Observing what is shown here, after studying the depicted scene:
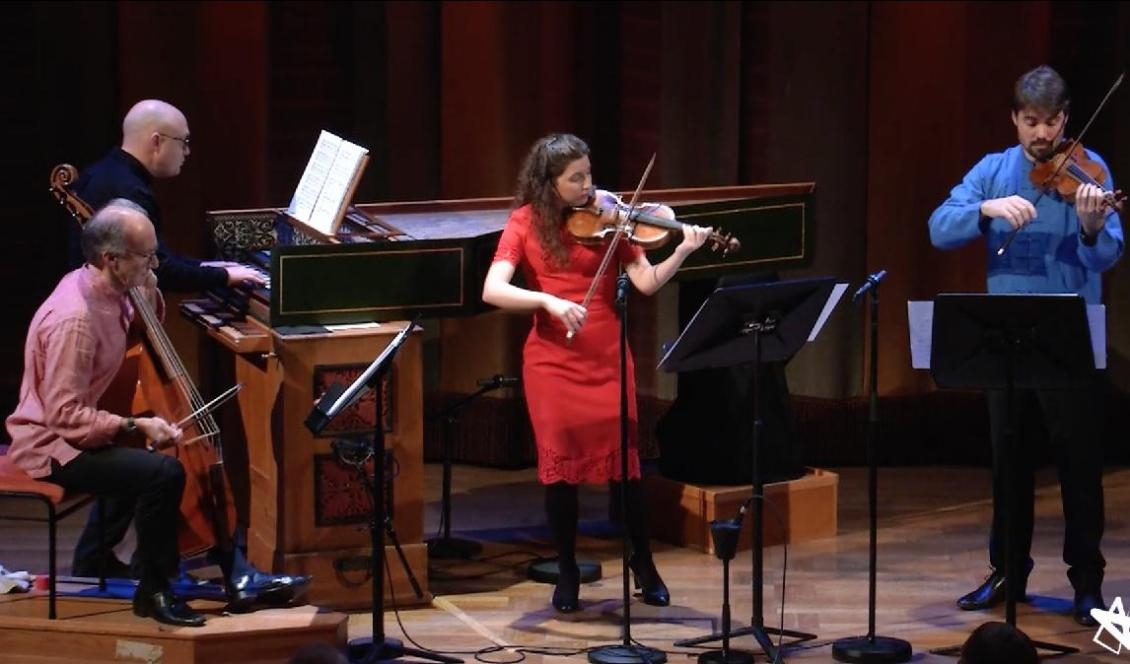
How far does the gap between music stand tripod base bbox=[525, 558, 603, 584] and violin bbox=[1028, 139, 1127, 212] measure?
77.0 inches

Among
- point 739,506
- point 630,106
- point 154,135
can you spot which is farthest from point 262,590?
point 630,106

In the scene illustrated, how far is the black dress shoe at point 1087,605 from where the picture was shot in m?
5.46

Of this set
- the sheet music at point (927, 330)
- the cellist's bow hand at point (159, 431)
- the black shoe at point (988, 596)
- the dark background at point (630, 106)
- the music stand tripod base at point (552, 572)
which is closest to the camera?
the cellist's bow hand at point (159, 431)

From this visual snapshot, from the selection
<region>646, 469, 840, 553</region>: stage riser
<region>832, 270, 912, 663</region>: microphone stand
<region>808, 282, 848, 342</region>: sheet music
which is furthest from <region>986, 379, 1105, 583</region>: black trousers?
<region>646, 469, 840, 553</region>: stage riser

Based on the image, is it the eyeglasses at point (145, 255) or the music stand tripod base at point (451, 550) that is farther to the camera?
the music stand tripod base at point (451, 550)

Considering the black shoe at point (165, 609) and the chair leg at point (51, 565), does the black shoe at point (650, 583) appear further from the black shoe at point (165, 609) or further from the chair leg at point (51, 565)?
the chair leg at point (51, 565)

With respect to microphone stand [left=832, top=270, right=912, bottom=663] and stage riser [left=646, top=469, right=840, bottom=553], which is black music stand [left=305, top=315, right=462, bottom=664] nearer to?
microphone stand [left=832, top=270, right=912, bottom=663]

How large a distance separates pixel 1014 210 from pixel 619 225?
1.12m

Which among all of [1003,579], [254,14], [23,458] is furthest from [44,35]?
[1003,579]

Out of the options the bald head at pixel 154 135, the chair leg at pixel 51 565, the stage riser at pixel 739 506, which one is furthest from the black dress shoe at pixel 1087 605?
the bald head at pixel 154 135

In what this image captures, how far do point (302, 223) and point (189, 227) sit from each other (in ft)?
6.49

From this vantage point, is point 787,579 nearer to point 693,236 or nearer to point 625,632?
point 625,632

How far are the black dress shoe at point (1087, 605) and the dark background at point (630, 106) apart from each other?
2.30 meters

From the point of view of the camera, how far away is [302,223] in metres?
5.75
